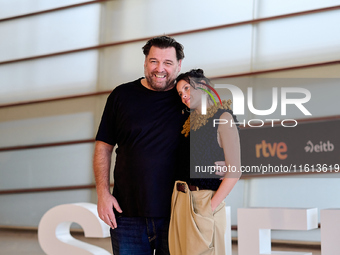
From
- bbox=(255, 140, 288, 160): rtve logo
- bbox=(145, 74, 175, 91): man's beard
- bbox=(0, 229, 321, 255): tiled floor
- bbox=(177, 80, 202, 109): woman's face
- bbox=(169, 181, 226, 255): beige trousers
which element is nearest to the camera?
bbox=(169, 181, 226, 255): beige trousers

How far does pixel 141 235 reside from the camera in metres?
1.91

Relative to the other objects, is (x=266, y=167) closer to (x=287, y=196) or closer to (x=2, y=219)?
(x=287, y=196)

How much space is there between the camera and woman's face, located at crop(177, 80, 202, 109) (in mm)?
1882

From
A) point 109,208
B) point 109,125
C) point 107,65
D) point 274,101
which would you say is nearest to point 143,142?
point 109,125

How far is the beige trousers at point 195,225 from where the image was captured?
5.75ft

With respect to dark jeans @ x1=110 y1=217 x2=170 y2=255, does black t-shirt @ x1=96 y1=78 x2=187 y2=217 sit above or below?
above

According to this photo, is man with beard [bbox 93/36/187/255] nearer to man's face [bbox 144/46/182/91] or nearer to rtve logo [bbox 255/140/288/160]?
man's face [bbox 144/46/182/91]

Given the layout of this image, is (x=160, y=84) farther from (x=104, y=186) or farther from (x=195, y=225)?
(x=195, y=225)

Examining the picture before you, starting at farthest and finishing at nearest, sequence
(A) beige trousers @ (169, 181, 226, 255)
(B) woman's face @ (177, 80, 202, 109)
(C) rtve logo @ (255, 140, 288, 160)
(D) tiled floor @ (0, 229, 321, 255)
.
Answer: (D) tiled floor @ (0, 229, 321, 255), (C) rtve logo @ (255, 140, 288, 160), (B) woman's face @ (177, 80, 202, 109), (A) beige trousers @ (169, 181, 226, 255)

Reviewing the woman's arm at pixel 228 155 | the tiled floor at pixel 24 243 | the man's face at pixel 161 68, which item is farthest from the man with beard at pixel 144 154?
the tiled floor at pixel 24 243

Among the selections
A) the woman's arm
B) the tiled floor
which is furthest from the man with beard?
the tiled floor

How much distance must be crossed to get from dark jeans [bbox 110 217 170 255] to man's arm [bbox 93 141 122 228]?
0.17 feet

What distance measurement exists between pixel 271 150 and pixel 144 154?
2775 millimetres

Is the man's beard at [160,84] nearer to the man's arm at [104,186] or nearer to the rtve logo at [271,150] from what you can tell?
the man's arm at [104,186]
